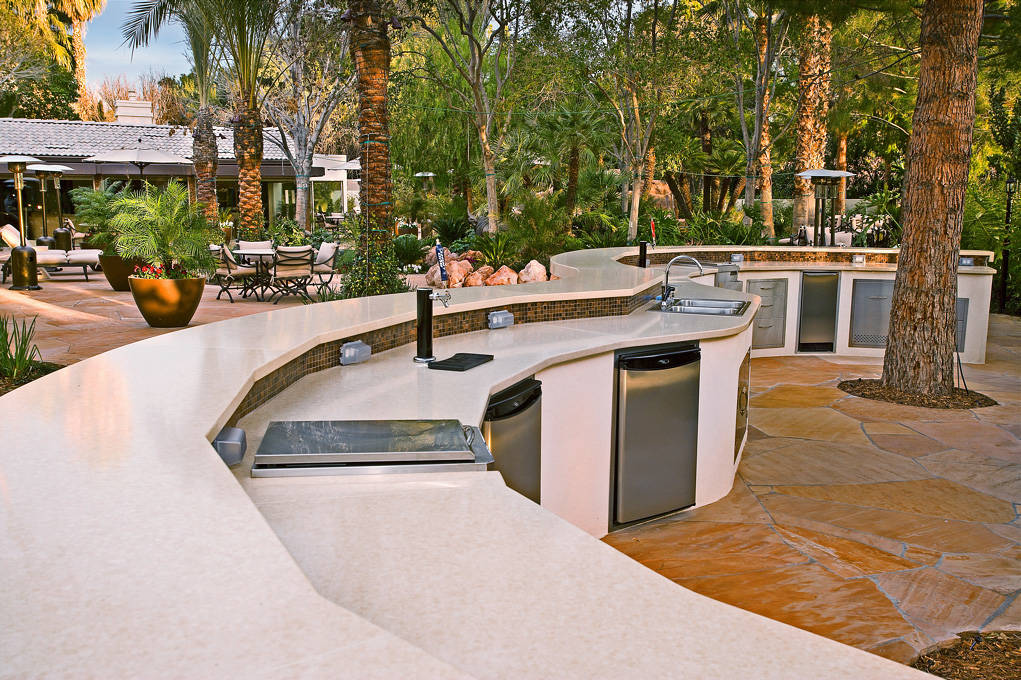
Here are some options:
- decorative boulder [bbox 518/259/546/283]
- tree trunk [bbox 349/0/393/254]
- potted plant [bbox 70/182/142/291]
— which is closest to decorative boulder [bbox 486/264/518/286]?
decorative boulder [bbox 518/259/546/283]

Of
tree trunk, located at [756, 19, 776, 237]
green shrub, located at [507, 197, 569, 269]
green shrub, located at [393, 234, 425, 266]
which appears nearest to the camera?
green shrub, located at [507, 197, 569, 269]

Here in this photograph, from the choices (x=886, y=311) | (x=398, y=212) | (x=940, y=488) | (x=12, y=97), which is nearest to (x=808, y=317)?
(x=886, y=311)

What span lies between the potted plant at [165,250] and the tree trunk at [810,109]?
13.7 meters

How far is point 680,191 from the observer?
29594 millimetres

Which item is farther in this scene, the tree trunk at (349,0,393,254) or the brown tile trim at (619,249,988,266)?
the tree trunk at (349,0,393,254)

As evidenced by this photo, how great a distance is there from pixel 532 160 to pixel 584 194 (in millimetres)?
2446

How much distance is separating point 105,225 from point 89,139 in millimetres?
18717

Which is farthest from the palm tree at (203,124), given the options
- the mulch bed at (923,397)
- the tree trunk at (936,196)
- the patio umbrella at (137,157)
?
the tree trunk at (936,196)

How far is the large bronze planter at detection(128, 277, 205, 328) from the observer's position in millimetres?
10742

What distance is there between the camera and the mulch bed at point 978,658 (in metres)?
3.55

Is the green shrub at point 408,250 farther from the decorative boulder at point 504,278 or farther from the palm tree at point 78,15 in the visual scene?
the palm tree at point 78,15

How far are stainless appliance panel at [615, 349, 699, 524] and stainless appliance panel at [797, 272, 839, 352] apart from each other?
659cm

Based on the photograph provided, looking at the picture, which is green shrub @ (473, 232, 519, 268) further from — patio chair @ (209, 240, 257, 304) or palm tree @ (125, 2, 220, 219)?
palm tree @ (125, 2, 220, 219)

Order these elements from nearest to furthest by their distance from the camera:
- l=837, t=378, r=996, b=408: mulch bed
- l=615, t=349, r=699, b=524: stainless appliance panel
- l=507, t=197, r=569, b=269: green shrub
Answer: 1. l=615, t=349, r=699, b=524: stainless appliance panel
2. l=837, t=378, r=996, b=408: mulch bed
3. l=507, t=197, r=569, b=269: green shrub
